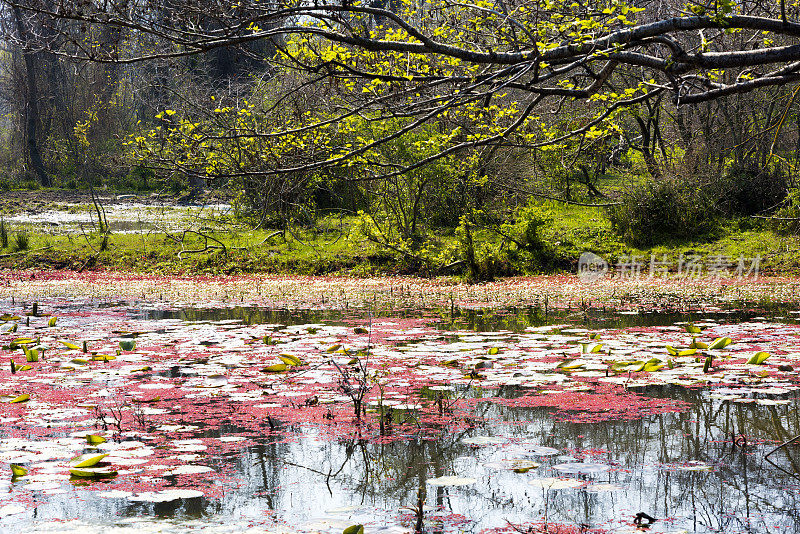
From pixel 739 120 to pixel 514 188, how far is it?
18.2ft

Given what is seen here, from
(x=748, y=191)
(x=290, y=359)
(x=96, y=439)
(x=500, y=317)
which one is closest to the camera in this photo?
(x=96, y=439)

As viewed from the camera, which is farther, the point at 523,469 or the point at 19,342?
the point at 19,342

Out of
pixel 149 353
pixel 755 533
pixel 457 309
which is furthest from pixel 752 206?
pixel 755 533

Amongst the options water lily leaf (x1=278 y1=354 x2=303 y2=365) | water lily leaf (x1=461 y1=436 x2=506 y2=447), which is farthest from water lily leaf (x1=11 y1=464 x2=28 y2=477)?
water lily leaf (x1=278 y1=354 x2=303 y2=365)

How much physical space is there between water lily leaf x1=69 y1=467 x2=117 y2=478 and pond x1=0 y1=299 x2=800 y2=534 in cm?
1

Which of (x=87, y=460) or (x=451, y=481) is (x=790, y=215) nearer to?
(x=451, y=481)

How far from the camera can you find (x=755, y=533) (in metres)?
2.96

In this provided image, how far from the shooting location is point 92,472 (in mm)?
3594

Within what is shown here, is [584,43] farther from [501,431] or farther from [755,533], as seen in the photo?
Result: [755,533]

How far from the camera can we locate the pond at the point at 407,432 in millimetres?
3254

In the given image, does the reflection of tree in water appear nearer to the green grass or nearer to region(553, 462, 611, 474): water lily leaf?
region(553, 462, 611, 474): water lily leaf

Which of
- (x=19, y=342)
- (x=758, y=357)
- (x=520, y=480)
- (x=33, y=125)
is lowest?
(x=520, y=480)
